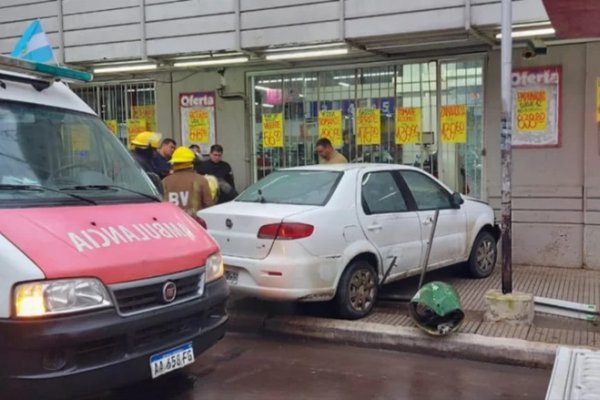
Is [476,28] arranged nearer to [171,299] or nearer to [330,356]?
[330,356]

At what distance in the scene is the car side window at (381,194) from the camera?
6.71m

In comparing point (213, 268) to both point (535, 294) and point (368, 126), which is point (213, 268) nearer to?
point (535, 294)

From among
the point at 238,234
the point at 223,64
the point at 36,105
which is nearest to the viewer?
the point at 36,105

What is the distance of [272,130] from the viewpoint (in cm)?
1061

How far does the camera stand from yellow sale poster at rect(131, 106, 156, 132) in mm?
11578

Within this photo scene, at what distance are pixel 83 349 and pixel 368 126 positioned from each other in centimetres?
695

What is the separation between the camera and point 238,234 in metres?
6.21

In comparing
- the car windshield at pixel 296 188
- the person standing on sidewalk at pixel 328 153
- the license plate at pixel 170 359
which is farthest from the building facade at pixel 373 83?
the license plate at pixel 170 359

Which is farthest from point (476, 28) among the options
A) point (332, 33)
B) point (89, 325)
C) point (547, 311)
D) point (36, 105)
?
point (89, 325)

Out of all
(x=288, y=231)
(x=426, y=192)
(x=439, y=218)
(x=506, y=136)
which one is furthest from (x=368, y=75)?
(x=288, y=231)

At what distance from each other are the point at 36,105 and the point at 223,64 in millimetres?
5650

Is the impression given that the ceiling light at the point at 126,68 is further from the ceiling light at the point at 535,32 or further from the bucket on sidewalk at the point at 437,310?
the bucket on sidewalk at the point at 437,310

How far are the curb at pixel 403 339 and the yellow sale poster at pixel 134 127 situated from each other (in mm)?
5859

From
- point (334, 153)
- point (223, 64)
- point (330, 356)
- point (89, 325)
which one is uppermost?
point (223, 64)
